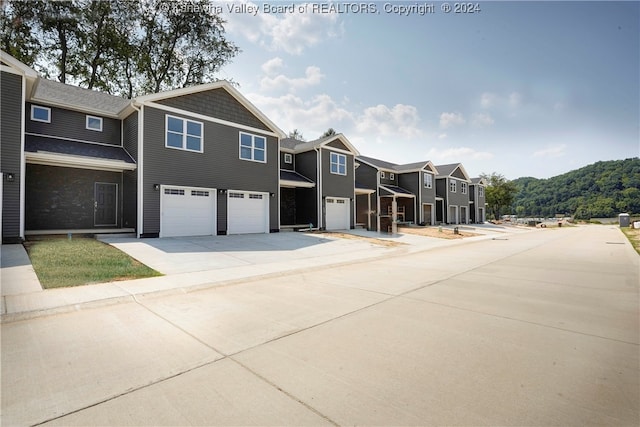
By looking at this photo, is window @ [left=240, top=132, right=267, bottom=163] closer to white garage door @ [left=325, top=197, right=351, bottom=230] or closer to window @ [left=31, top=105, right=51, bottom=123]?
white garage door @ [left=325, top=197, right=351, bottom=230]

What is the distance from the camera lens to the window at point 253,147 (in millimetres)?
17453

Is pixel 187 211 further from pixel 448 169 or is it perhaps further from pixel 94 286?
pixel 448 169

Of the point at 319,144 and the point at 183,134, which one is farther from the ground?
the point at 319,144

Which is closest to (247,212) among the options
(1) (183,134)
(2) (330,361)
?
(1) (183,134)

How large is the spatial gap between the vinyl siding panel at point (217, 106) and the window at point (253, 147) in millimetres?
696

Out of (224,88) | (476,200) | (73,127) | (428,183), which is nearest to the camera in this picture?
(73,127)

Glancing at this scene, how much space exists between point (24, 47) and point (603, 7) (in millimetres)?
36340

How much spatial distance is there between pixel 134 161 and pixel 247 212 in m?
5.98

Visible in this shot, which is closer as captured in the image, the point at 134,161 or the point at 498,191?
the point at 134,161

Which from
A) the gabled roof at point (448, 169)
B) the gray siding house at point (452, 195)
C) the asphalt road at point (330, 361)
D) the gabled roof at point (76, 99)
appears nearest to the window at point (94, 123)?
the gabled roof at point (76, 99)

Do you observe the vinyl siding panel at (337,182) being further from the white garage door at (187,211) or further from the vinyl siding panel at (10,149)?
the vinyl siding panel at (10,149)

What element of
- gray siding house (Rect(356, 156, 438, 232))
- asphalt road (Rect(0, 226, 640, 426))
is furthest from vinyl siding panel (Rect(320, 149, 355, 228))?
asphalt road (Rect(0, 226, 640, 426))

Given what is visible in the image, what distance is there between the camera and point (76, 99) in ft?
48.5

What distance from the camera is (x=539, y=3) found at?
11523 mm
